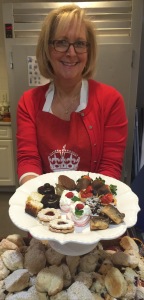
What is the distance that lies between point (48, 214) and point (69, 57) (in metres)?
0.61

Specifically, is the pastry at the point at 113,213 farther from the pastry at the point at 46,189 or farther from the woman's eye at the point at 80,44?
the woman's eye at the point at 80,44

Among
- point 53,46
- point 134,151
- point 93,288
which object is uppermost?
point 53,46

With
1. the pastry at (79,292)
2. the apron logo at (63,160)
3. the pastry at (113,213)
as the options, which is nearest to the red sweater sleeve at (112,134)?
the apron logo at (63,160)

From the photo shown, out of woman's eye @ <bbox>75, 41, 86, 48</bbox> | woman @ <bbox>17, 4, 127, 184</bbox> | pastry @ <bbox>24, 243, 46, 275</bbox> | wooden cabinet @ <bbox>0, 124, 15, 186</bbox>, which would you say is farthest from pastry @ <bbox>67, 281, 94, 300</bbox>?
wooden cabinet @ <bbox>0, 124, 15, 186</bbox>

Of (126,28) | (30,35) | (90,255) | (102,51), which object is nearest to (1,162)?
(30,35)

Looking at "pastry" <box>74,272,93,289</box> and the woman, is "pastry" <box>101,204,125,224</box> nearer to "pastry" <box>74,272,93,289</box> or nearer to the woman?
"pastry" <box>74,272,93,289</box>

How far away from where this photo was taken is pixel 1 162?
9.30ft

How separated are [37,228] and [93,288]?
0.22 meters

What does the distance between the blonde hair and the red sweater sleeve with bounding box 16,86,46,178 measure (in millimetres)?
126

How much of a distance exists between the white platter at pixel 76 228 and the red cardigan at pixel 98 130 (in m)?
0.28

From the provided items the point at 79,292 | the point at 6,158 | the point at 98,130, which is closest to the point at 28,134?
the point at 98,130

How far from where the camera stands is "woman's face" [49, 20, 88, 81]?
1.07 meters

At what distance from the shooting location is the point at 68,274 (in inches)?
30.4

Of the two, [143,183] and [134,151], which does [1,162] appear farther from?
[143,183]
